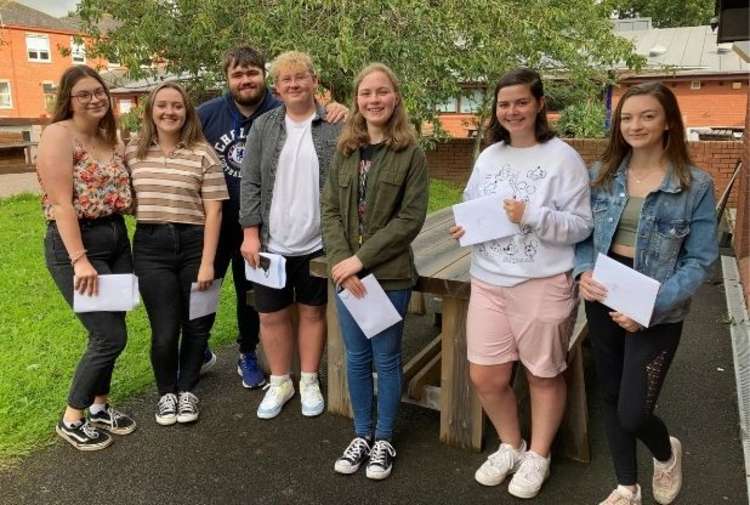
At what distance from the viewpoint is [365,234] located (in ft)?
9.19

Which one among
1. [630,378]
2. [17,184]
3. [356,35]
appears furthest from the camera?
[17,184]

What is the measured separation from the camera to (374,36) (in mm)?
7254

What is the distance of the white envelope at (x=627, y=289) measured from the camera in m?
2.17

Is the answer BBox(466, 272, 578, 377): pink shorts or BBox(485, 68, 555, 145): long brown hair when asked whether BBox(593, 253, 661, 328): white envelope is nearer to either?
BBox(466, 272, 578, 377): pink shorts

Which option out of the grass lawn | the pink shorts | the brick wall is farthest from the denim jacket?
the brick wall

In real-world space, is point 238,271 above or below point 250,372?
above

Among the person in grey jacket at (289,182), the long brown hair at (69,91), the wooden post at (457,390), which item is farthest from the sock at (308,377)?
the long brown hair at (69,91)

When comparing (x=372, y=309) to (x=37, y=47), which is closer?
(x=372, y=309)

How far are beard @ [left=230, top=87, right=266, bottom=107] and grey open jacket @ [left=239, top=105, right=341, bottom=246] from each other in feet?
1.20

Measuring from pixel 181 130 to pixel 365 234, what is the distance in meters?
1.23

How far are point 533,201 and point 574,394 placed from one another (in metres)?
1.16

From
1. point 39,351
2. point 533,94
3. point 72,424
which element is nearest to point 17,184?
point 39,351

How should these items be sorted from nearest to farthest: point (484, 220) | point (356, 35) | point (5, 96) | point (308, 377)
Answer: point (484, 220)
point (308, 377)
point (356, 35)
point (5, 96)

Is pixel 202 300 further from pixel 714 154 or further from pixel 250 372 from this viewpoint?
pixel 714 154
